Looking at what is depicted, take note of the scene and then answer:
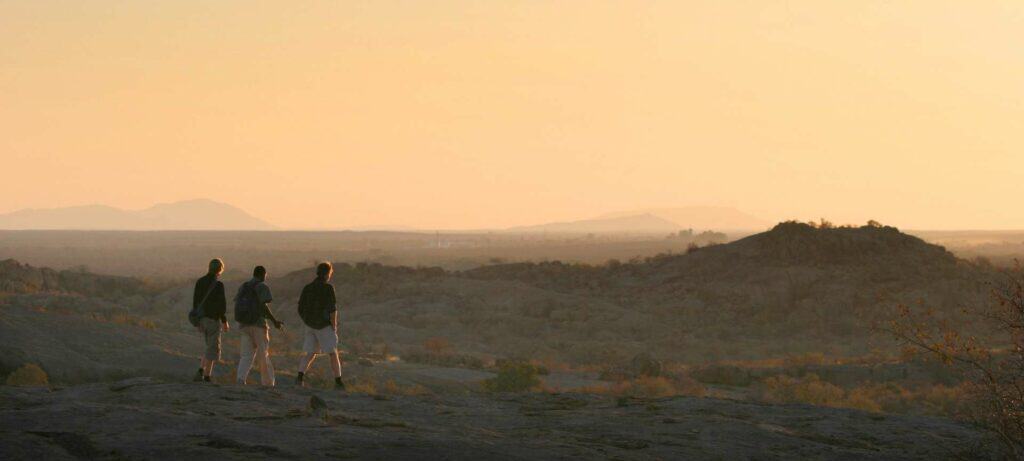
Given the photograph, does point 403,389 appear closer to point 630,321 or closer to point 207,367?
point 207,367

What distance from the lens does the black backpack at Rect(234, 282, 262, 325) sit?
15367 mm

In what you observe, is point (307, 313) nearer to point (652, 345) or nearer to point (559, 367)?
point (559, 367)

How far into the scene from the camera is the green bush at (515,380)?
2325 centimetres

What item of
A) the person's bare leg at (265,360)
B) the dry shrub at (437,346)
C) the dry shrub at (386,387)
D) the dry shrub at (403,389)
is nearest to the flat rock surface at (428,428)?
the person's bare leg at (265,360)

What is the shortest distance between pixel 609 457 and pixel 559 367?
20355mm

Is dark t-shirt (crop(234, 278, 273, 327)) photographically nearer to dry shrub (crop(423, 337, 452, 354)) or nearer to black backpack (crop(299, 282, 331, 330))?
black backpack (crop(299, 282, 331, 330))

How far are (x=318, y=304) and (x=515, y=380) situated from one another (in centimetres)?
804

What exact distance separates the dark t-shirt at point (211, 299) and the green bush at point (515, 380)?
28.5 feet

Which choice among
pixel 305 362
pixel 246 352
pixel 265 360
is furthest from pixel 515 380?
pixel 246 352

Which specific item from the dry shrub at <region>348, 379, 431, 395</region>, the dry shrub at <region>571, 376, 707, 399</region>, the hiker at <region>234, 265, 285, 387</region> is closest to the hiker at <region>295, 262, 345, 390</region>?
the hiker at <region>234, 265, 285, 387</region>

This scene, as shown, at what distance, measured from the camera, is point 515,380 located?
76.5 feet

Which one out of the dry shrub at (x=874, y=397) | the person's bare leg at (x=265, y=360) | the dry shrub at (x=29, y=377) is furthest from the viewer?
the dry shrub at (x=874, y=397)

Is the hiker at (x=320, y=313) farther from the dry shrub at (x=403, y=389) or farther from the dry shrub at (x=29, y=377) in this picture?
the dry shrub at (x=29, y=377)

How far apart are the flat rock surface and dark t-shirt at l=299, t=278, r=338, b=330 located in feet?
3.30
